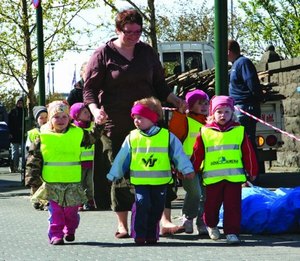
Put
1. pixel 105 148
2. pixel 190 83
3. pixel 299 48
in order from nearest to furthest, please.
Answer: pixel 105 148 → pixel 190 83 → pixel 299 48

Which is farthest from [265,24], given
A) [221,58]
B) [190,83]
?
[221,58]

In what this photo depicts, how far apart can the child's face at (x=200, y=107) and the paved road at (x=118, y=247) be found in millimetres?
1216

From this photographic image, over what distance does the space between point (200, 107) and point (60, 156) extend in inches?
59.4

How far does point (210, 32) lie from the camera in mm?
55062

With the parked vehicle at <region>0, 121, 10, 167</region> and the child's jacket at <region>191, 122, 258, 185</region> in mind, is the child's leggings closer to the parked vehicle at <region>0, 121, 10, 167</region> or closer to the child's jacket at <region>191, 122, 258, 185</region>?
the child's jacket at <region>191, 122, 258, 185</region>

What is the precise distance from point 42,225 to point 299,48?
87.9ft

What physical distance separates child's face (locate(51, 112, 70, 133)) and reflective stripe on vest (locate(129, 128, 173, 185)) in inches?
30.1

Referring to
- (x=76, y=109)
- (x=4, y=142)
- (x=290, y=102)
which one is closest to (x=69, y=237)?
(x=76, y=109)

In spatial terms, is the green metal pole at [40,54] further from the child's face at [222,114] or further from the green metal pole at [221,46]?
the child's face at [222,114]

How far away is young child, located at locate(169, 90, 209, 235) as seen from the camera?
915 centimetres

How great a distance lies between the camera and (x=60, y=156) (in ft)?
29.2

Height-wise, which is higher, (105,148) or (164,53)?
(164,53)

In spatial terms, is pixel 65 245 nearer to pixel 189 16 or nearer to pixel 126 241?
pixel 126 241

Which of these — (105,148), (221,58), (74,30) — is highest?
(74,30)
